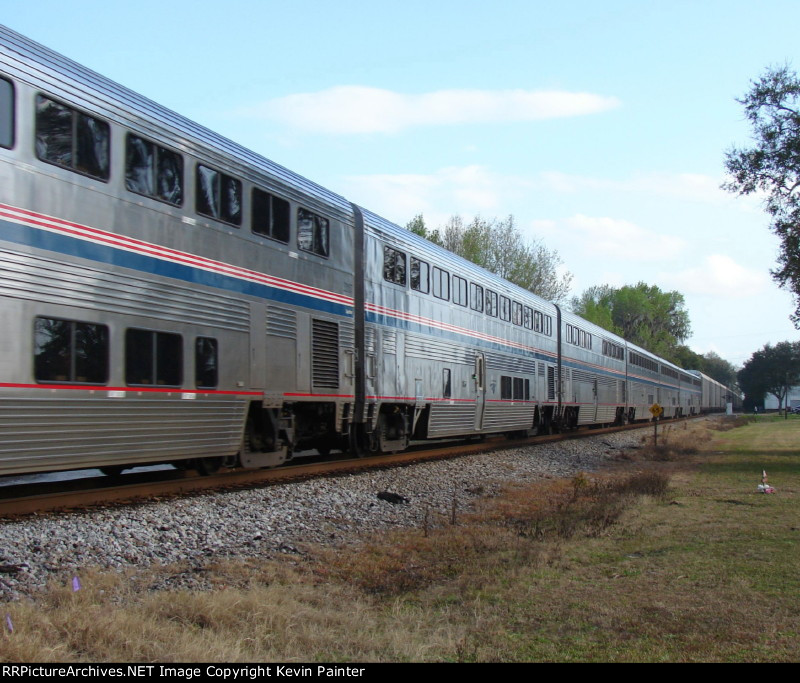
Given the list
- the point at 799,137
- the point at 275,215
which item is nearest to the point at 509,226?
the point at 799,137

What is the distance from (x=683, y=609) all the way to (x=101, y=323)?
610 centimetres

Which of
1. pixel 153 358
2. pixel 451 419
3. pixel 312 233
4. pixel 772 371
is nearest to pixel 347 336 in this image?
pixel 312 233

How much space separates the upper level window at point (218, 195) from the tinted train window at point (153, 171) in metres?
0.39

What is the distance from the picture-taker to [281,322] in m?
11.1

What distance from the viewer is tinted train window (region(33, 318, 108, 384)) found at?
24.0 feet

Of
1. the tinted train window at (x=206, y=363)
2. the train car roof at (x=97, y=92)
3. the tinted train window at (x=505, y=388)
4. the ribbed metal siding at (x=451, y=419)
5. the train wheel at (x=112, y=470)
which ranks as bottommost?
the train wheel at (x=112, y=470)

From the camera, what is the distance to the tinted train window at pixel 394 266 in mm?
14609

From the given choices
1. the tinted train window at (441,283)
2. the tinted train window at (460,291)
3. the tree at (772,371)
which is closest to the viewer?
the tinted train window at (441,283)

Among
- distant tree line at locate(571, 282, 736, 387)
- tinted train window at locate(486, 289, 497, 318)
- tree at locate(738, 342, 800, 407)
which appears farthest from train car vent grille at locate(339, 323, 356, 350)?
tree at locate(738, 342, 800, 407)

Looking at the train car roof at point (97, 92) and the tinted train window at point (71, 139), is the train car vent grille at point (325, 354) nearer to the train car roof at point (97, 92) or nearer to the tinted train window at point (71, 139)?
the train car roof at point (97, 92)

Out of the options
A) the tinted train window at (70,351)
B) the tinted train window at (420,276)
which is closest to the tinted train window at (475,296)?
the tinted train window at (420,276)

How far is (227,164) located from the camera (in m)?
10.2

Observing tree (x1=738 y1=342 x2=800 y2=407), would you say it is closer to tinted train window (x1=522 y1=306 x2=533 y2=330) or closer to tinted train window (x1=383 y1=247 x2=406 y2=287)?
tinted train window (x1=522 y1=306 x2=533 y2=330)

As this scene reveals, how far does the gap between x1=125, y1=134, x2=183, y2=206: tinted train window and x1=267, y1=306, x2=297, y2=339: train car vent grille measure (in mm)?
2226
